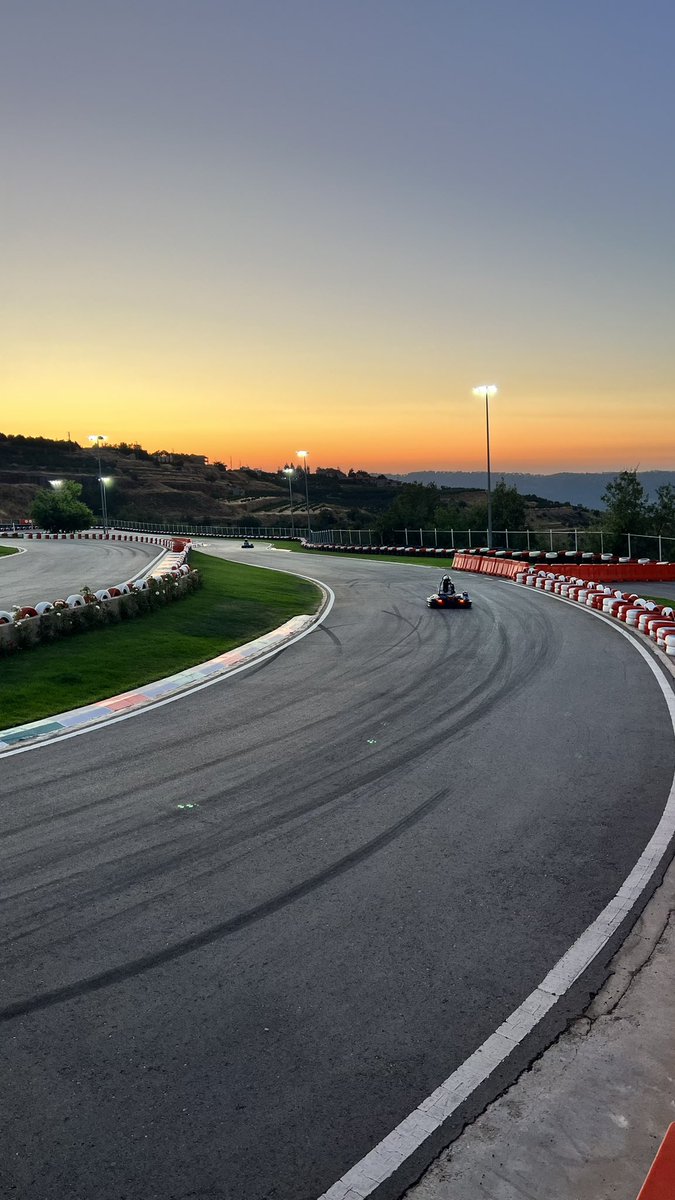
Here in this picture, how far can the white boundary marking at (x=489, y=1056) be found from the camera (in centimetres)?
388

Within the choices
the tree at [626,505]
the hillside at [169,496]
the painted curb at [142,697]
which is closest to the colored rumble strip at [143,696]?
the painted curb at [142,697]

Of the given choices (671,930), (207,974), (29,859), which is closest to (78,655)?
(29,859)

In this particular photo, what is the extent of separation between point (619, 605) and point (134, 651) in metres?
13.7

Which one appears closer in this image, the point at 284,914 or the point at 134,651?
the point at 284,914

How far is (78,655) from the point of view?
53.5ft

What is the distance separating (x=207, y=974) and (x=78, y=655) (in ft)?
38.4

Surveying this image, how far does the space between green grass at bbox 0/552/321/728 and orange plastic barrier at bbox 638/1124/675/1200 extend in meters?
10.3

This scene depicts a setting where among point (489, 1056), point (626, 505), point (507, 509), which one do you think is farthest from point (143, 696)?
point (507, 509)

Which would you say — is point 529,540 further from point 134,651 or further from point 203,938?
point 203,938

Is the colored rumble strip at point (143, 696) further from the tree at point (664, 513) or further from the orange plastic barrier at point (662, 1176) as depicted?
the tree at point (664, 513)

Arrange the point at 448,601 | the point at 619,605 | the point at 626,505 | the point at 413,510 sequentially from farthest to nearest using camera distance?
the point at 413,510 < the point at 626,505 < the point at 448,601 < the point at 619,605

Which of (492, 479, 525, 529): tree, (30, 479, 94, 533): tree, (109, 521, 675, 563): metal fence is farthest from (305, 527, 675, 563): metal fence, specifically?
(30, 479, 94, 533): tree

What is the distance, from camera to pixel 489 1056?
184 inches

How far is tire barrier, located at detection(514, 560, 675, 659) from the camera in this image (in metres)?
18.0
